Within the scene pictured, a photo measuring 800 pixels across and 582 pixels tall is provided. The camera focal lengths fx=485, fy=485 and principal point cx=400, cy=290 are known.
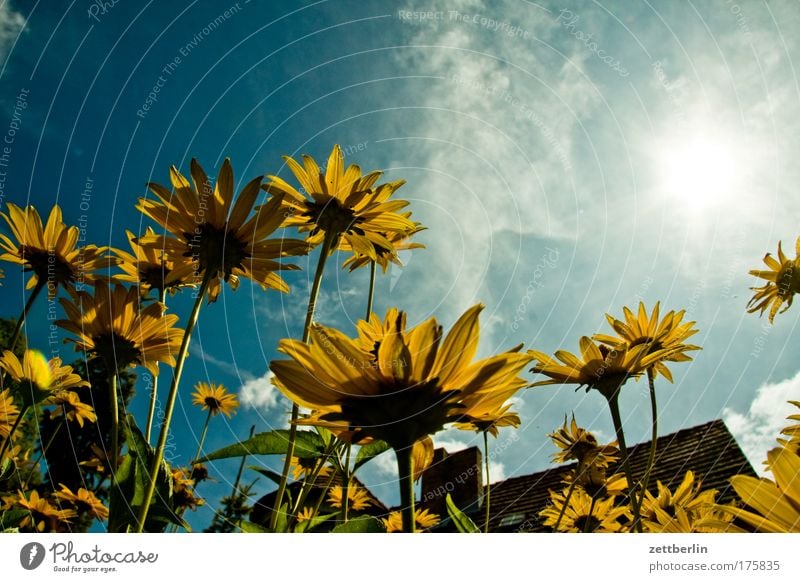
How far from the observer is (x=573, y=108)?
→ 111cm

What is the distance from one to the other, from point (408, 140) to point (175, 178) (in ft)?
1.77

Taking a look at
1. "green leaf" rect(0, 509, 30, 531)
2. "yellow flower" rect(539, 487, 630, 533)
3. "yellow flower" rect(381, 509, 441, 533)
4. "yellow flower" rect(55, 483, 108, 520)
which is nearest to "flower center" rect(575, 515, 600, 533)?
Result: "yellow flower" rect(539, 487, 630, 533)

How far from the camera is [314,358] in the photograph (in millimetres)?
448

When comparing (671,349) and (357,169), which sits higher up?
(357,169)

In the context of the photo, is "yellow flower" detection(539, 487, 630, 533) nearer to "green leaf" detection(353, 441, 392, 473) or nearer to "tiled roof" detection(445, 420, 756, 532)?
"tiled roof" detection(445, 420, 756, 532)

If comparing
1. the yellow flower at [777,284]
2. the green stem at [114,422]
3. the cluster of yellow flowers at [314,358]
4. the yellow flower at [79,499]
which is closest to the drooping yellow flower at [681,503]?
the cluster of yellow flowers at [314,358]

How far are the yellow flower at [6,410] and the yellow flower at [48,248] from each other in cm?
28

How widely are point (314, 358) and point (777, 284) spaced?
1097 millimetres

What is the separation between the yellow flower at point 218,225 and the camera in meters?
0.67

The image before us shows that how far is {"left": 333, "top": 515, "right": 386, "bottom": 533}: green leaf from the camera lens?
56cm

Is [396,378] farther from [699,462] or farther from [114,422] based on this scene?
[699,462]

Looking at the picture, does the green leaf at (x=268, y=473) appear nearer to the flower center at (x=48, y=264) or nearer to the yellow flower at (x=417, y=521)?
the flower center at (x=48, y=264)
